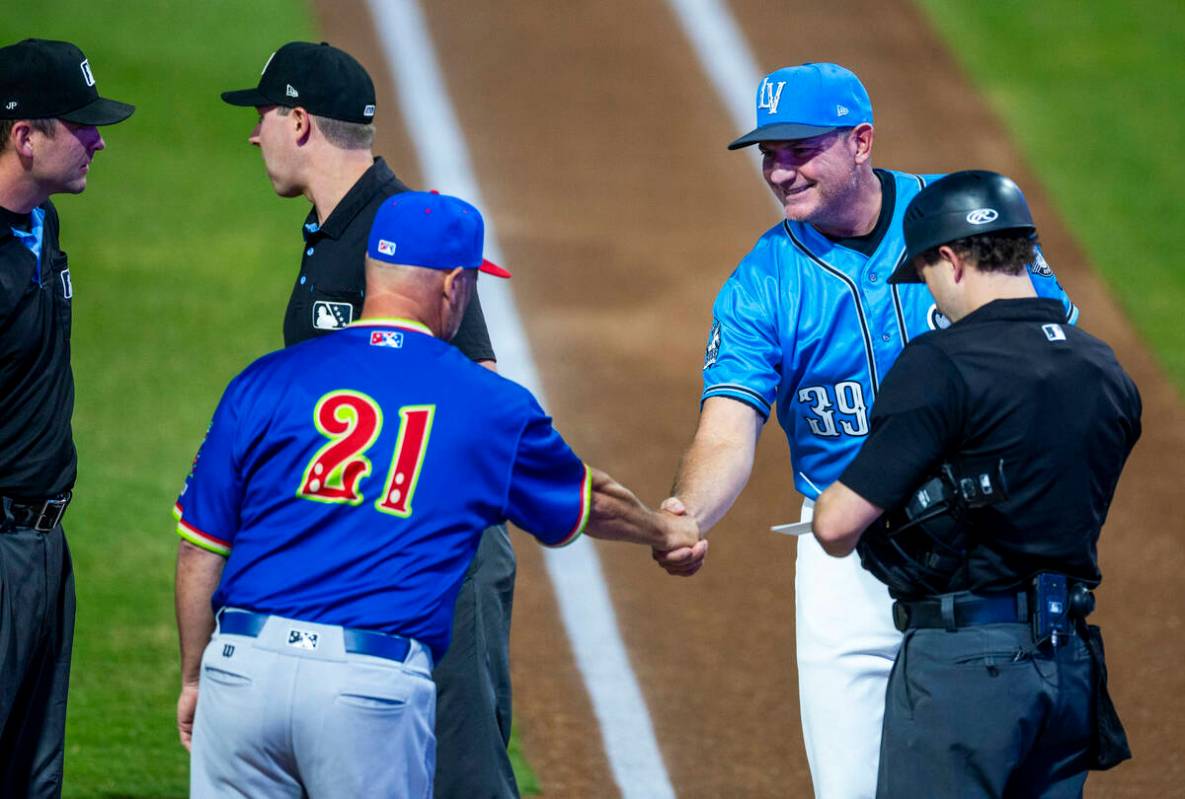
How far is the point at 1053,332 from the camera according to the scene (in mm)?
3926

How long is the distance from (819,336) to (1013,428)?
1212 millimetres

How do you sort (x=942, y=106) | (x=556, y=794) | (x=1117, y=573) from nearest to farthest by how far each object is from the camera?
(x=556, y=794) < (x=1117, y=573) < (x=942, y=106)

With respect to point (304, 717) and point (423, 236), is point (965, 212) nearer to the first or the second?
point (423, 236)

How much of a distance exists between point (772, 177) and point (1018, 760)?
2.02m

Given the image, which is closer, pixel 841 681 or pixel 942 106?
pixel 841 681

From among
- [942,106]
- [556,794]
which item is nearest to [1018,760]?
[556,794]

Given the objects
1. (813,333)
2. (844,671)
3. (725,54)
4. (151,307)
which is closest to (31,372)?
(813,333)

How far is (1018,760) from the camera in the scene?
153 inches

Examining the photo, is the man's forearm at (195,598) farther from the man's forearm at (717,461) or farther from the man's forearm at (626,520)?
the man's forearm at (717,461)

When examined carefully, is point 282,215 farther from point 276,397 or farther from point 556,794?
point 276,397

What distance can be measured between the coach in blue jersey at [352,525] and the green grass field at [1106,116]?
753 cm

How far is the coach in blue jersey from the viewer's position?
12.6 ft

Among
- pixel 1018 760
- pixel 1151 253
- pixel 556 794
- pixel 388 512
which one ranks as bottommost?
pixel 556 794

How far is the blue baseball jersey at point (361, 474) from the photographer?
12.6ft
